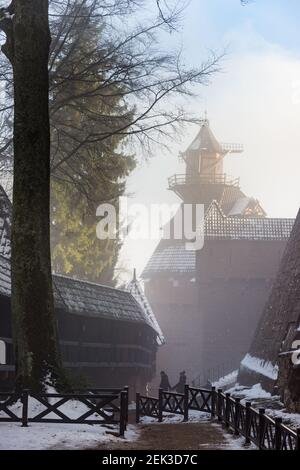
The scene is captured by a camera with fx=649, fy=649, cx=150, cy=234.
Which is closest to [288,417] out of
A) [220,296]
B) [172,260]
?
[220,296]

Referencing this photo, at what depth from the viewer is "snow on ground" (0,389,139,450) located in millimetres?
9492

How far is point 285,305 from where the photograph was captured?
82.7 feet

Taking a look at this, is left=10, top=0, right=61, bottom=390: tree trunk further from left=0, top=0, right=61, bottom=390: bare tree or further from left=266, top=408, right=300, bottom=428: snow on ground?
left=266, top=408, right=300, bottom=428: snow on ground

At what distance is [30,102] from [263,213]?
43762 millimetres

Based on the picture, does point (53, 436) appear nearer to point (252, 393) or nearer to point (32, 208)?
point (32, 208)

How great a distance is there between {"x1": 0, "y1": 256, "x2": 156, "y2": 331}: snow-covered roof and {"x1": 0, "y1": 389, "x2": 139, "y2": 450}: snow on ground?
624cm

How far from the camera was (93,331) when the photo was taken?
2336 cm

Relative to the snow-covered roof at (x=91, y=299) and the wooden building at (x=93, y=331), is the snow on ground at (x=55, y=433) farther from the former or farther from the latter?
the snow-covered roof at (x=91, y=299)

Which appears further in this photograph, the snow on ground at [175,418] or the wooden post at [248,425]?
the snow on ground at [175,418]

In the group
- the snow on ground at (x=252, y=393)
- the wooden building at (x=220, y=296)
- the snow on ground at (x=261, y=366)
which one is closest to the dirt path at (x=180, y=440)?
the snow on ground at (x=252, y=393)

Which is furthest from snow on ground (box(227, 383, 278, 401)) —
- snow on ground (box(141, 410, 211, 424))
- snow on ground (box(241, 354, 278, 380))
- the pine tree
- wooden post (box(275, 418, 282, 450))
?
wooden post (box(275, 418, 282, 450))

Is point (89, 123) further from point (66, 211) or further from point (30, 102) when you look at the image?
point (66, 211)

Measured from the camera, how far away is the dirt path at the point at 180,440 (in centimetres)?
1035
